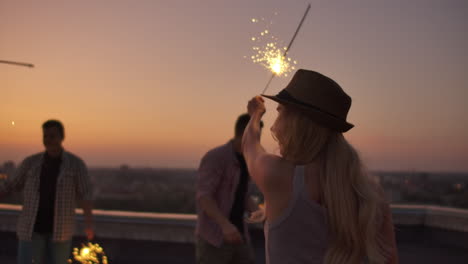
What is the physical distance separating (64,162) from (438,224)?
5997 millimetres

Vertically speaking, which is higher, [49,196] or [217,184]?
[217,184]

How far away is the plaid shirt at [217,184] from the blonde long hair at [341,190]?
1.89 meters

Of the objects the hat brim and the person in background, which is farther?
the person in background

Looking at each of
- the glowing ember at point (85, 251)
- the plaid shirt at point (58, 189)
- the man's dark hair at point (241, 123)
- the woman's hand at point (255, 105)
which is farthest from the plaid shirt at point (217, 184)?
the woman's hand at point (255, 105)

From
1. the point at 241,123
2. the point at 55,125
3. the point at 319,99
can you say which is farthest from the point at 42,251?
the point at 319,99

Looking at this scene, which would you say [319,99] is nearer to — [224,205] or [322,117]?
[322,117]

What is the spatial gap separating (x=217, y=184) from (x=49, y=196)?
1.59m

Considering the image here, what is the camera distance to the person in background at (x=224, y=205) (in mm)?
3381

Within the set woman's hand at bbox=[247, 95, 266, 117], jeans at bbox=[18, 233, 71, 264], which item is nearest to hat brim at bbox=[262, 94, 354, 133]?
woman's hand at bbox=[247, 95, 266, 117]

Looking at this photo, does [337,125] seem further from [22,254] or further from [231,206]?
[22,254]

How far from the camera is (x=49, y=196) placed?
3984 millimetres

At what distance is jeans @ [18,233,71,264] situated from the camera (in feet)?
12.7

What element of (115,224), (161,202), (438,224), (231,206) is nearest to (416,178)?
(438,224)

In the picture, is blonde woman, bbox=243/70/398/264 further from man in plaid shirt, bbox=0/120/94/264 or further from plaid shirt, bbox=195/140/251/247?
man in plaid shirt, bbox=0/120/94/264
